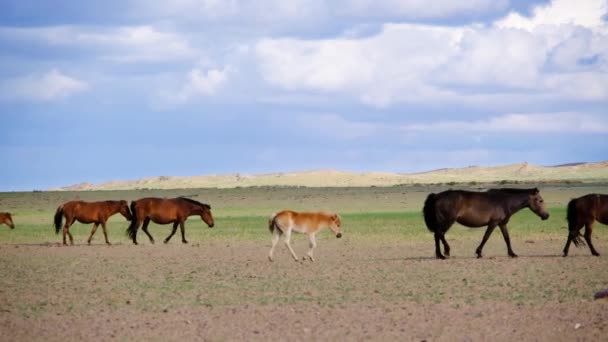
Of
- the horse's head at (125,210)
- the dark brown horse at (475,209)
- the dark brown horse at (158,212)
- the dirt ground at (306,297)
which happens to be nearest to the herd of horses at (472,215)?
the dark brown horse at (475,209)

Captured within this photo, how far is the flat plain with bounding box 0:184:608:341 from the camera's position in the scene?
12234mm

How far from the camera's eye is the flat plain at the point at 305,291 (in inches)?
482

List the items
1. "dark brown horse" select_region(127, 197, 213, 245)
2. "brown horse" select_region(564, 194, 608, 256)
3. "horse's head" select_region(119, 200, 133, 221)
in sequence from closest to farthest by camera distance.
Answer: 1. "brown horse" select_region(564, 194, 608, 256)
2. "dark brown horse" select_region(127, 197, 213, 245)
3. "horse's head" select_region(119, 200, 133, 221)

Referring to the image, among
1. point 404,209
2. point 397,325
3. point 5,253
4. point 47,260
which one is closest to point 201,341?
point 397,325

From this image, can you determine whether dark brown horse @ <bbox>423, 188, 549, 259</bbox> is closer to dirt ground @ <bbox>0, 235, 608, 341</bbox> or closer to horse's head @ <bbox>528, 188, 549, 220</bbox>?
horse's head @ <bbox>528, 188, 549, 220</bbox>

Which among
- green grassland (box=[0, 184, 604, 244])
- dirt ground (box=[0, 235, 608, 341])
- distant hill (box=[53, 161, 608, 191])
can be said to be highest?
distant hill (box=[53, 161, 608, 191])

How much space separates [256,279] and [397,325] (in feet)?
18.0

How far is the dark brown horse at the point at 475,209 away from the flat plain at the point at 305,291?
2.21 ft

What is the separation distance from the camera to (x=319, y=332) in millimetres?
12000

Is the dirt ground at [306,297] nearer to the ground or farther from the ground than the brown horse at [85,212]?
Answer: nearer to the ground

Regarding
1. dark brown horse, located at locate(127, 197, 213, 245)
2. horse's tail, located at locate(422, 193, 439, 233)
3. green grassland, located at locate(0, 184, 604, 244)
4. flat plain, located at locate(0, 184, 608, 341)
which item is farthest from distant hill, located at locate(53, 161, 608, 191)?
horse's tail, located at locate(422, 193, 439, 233)

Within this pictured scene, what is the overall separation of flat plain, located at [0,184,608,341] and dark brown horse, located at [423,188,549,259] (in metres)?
0.67

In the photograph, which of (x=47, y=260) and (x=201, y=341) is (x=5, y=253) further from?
(x=201, y=341)

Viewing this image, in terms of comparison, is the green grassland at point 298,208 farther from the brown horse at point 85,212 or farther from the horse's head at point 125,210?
the brown horse at point 85,212
